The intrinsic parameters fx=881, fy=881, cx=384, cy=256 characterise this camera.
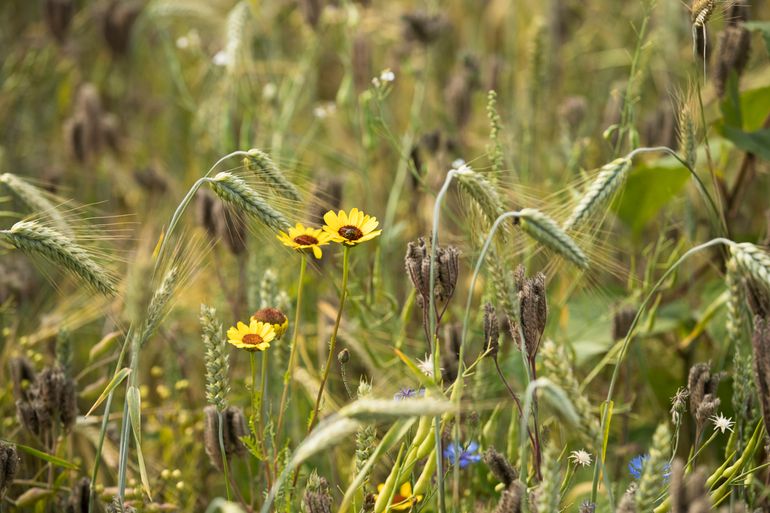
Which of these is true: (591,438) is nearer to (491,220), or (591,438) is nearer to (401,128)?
(491,220)

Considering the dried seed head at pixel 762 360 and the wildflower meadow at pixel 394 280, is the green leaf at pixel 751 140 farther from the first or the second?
the dried seed head at pixel 762 360

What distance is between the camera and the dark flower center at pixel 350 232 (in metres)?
1.45

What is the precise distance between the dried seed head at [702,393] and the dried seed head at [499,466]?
12.4 inches

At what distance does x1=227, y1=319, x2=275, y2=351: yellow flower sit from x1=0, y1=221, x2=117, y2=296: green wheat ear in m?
0.21

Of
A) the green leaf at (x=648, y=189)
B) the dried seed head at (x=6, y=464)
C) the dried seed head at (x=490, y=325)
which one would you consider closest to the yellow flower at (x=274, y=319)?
the dried seed head at (x=490, y=325)

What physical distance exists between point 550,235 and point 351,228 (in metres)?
0.36

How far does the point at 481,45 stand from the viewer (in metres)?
3.90

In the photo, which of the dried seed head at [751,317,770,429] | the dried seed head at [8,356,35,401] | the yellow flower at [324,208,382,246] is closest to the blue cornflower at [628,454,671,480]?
the dried seed head at [751,317,770,429]

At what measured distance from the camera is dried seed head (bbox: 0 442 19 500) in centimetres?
144

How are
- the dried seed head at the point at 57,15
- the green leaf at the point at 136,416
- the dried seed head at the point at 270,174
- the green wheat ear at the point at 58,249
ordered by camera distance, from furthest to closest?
the dried seed head at the point at 57,15 < the dried seed head at the point at 270,174 < the green wheat ear at the point at 58,249 < the green leaf at the point at 136,416

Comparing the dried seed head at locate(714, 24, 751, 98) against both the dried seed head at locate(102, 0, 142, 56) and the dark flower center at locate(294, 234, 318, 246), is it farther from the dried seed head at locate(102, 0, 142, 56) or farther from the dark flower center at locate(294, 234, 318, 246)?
the dried seed head at locate(102, 0, 142, 56)

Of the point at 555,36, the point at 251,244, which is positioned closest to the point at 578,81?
the point at 555,36

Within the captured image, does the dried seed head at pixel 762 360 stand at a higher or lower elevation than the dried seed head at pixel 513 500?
higher

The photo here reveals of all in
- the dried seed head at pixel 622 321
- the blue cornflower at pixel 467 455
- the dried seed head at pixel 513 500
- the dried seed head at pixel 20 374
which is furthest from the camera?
the dried seed head at pixel 622 321
